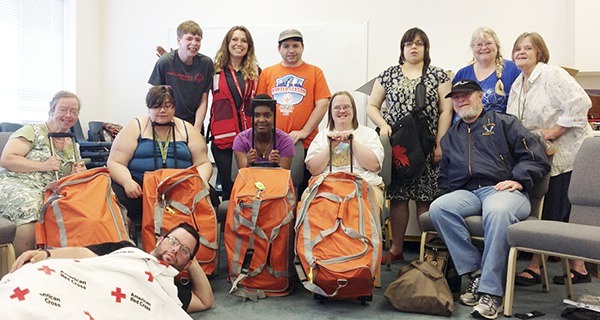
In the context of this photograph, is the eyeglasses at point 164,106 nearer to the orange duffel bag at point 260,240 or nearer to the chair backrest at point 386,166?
the orange duffel bag at point 260,240

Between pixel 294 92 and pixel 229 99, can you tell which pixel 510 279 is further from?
pixel 229 99

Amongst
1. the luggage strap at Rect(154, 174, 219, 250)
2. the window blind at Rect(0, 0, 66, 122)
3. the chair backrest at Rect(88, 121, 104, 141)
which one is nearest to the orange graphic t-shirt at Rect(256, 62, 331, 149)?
the luggage strap at Rect(154, 174, 219, 250)

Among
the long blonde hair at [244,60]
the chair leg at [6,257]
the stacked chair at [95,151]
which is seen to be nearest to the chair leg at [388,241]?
the long blonde hair at [244,60]

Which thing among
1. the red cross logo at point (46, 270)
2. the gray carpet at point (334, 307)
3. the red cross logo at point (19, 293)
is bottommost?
the gray carpet at point (334, 307)

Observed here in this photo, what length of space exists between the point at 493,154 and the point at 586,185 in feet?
1.58

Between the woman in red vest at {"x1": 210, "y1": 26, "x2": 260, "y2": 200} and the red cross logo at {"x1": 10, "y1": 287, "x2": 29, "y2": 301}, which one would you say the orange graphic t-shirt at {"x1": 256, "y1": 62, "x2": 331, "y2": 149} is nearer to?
the woman in red vest at {"x1": 210, "y1": 26, "x2": 260, "y2": 200}

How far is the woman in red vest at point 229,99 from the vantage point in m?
3.32

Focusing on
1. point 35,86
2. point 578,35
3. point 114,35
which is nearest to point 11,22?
point 35,86

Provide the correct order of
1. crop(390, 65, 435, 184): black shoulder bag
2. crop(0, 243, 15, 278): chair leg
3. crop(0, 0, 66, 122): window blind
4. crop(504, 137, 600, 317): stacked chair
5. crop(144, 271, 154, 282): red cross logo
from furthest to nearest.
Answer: crop(0, 0, 66, 122): window blind → crop(390, 65, 435, 184): black shoulder bag → crop(0, 243, 15, 278): chair leg → crop(504, 137, 600, 317): stacked chair → crop(144, 271, 154, 282): red cross logo

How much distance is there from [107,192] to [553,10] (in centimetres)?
404

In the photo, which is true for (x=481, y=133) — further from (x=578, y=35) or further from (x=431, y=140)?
(x=578, y=35)

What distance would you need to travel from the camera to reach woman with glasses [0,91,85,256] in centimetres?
242

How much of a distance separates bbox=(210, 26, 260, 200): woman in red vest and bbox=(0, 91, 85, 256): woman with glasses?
0.90m

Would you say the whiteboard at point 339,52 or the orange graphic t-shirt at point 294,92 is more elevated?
the whiteboard at point 339,52
